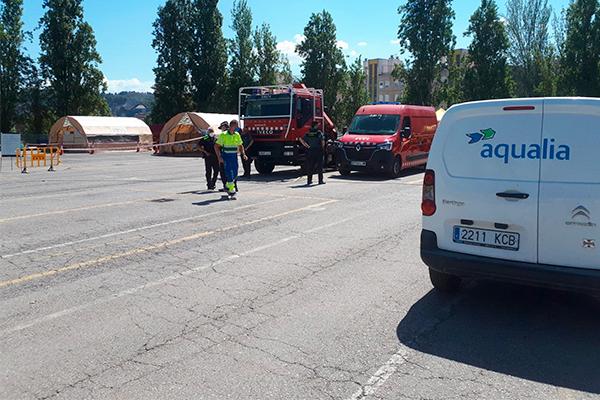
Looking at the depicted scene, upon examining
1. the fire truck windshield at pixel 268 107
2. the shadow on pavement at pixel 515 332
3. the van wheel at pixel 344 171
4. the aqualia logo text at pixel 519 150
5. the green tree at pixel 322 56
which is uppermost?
the green tree at pixel 322 56

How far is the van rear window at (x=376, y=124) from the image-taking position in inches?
727

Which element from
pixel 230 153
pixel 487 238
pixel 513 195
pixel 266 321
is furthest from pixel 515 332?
pixel 230 153

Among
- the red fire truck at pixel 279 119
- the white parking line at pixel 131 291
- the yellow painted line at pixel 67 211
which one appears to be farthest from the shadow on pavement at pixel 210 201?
the red fire truck at pixel 279 119

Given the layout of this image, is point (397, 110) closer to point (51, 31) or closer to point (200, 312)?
point (200, 312)

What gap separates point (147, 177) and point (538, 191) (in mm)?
16602

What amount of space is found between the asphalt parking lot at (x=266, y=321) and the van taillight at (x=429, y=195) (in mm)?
902

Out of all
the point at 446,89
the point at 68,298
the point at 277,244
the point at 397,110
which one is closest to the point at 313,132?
the point at 397,110

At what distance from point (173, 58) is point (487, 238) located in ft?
181

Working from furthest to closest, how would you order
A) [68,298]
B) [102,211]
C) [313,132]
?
[313,132], [102,211], [68,298]

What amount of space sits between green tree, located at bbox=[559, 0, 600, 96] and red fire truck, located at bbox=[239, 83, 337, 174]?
35468 mm

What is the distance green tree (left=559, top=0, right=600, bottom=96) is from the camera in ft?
149

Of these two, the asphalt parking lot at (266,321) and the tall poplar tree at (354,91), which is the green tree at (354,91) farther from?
the asphalt parking lot at (266,321)

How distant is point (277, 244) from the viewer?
312 inches

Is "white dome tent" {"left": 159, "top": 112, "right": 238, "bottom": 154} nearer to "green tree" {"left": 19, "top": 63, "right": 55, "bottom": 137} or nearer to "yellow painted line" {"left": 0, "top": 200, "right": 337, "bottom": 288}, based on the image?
"green tree" {"left": 19, "top": 63, "right": 55, "bottom": 137}
